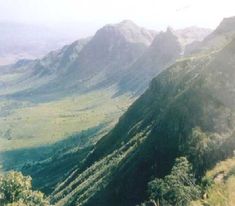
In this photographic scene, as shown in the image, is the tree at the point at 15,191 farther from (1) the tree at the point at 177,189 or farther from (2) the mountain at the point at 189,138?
(1) the tree at the point at 177,189

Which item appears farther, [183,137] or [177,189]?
[183,137]

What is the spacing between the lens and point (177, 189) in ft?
372

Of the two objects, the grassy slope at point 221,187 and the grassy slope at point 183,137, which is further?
the grassy slope at point 183,137

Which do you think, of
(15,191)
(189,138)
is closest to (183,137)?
(189,138)

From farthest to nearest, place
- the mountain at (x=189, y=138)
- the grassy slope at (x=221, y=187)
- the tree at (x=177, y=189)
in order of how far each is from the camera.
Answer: the mountain at (x=189, y=138)
the tree at (x=177, y=189)
the grassy slope at (x=221, y=187)

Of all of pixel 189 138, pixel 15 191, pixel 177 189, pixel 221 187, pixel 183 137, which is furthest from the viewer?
pixel 183 137

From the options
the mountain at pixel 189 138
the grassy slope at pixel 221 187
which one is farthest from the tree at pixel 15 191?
the grassy slope at pixel 221 187

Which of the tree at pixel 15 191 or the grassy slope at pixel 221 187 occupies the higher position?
the grassy slope at pixel 221 187

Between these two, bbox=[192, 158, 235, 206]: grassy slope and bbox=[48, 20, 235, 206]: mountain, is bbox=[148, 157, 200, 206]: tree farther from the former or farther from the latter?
bbox=[48, 20, 235, 206]: mountain

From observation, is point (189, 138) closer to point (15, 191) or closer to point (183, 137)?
point (183, 137)

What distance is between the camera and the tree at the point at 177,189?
4402 inches

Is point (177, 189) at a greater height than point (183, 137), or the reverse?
point (177, 189)

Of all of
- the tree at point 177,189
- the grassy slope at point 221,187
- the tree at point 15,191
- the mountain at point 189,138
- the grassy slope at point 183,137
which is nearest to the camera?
the grassy slope at point 221,187

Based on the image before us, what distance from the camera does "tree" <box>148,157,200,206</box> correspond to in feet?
367
